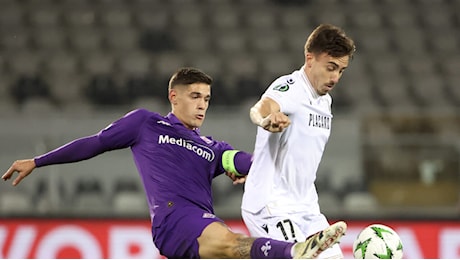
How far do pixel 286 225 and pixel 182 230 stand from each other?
2.10 ft

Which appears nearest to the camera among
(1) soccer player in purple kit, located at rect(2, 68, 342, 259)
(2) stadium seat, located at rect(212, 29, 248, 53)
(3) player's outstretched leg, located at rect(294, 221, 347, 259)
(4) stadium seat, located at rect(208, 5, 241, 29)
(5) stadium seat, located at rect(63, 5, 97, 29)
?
(3) player's outstretched leg, located at rect(294, 221, 347, 259)

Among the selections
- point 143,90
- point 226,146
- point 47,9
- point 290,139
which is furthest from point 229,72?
point 290,139

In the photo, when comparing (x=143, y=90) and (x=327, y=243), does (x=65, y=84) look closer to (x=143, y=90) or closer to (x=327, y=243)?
(x=143, y=90)

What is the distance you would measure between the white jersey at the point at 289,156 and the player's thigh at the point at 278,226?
38mm

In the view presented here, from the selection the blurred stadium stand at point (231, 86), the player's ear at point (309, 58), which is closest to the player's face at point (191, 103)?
the player's ear at point (309, 58)

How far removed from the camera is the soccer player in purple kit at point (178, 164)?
5.26 m

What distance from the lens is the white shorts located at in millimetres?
4980

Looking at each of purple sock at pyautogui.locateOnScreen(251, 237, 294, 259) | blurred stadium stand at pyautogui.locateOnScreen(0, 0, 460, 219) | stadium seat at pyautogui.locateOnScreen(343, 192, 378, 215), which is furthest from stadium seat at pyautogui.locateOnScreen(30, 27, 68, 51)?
purple sock at pyautogui.locateOnScreen(251, 237, 294, 259)

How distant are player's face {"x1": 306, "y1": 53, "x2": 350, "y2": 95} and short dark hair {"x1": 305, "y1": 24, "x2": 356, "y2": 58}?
1.0 inches

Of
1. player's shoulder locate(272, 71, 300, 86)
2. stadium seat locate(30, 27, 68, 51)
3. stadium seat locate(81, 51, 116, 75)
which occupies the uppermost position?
stadium seat locate(30, 27, 68, 51)

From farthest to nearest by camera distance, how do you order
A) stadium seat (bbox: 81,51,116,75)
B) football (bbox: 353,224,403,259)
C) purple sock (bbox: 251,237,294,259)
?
stadium seat (bbox: 81,51,116,75) < football (bbox: 353,224,403,259) < purple sock (bbox: 251,237,294,259)

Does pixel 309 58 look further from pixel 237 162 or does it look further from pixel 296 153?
pixel 237 162

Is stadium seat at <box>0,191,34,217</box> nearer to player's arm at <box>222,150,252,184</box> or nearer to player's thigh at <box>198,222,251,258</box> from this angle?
player's arm at <box>222,150,252,184</box>

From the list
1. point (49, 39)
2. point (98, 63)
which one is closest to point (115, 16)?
point (49, 39)
